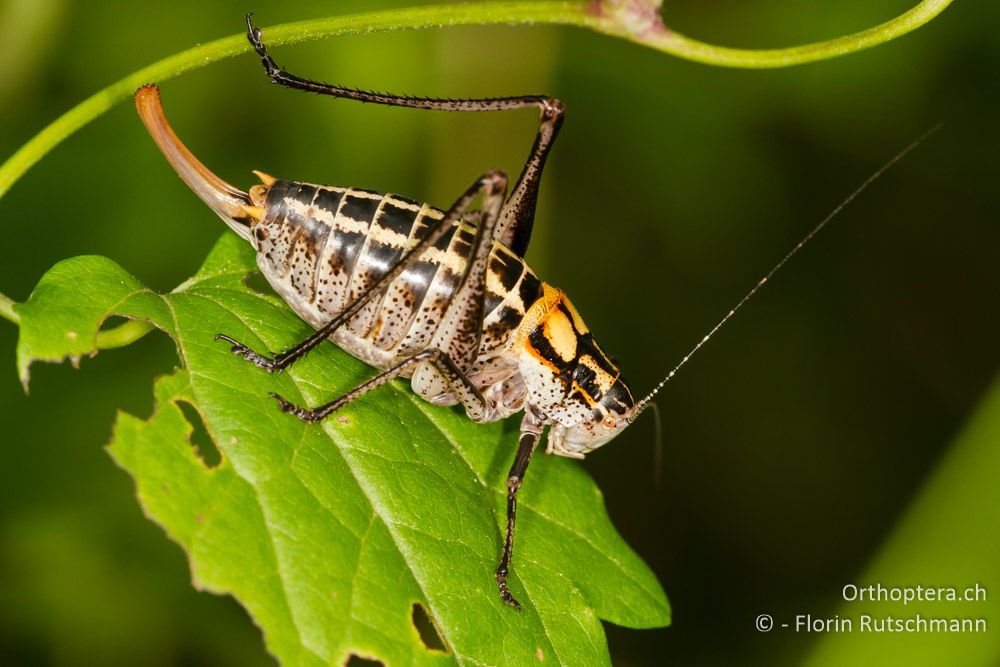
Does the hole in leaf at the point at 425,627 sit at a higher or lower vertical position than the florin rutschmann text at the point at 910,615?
lower

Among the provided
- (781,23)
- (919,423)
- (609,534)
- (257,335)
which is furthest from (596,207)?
(257,335)

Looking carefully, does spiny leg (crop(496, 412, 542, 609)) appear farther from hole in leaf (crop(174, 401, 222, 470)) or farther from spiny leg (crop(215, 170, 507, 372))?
hole in leaf (crop(174, 401, 222, 470))

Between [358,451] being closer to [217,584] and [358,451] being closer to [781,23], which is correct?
[217,584]

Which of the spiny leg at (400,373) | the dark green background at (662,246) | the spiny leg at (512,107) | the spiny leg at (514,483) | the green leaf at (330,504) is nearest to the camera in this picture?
the green leaf at (330,504)

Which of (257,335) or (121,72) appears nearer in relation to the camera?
(257,335)

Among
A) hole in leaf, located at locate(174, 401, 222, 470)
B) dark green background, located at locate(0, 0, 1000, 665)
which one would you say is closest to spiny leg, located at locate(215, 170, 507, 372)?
hole in leaf, located at locate(174, 401, 222, 470)

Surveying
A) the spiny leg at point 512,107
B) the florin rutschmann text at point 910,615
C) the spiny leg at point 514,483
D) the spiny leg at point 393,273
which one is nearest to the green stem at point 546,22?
the spiny leg at point 512,107

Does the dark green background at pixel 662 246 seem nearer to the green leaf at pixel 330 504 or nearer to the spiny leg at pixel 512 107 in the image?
the spiny leg at pixel 512 107
